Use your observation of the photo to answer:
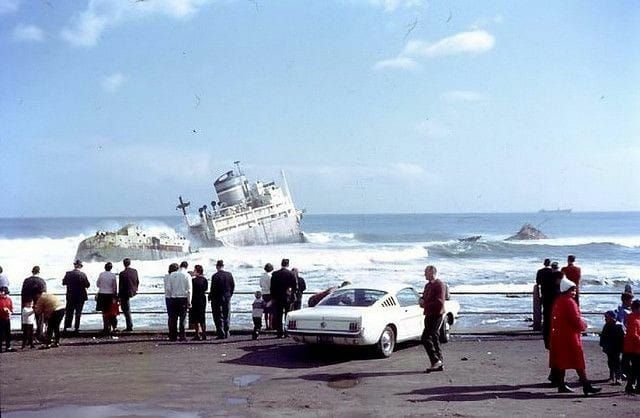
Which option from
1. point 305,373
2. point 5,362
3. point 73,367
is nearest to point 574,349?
Answer: point 305,373

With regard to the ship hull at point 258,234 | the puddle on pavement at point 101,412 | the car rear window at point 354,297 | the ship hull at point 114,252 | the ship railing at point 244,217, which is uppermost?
the ship railing at point 244,217

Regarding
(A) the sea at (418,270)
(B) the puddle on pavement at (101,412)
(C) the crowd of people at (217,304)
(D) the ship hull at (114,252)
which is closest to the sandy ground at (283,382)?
(B) the puddle on pavement at (101,412)

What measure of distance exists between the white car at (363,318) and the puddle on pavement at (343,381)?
3.79 ft

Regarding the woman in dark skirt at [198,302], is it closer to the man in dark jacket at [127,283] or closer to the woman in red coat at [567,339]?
the man in dark jacket at [127,283]

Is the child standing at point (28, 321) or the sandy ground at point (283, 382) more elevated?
the child standing at point (28, 321)

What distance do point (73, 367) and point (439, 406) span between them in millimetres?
6089

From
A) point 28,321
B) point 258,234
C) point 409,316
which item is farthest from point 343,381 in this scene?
point 258,234

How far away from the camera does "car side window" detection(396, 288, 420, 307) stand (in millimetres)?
12852

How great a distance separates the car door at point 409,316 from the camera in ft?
41.0

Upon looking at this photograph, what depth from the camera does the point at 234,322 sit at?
61.7 feet

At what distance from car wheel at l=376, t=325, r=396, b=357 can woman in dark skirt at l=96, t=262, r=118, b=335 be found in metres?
5.92

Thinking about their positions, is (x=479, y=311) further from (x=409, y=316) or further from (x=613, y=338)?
(x=613, y=338)

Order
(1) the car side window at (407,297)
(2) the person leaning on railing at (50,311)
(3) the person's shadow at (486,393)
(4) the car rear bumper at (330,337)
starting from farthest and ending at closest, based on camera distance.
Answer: (2) the person leaning on railing at (50,311), (1) the car side window at (407,297), (4) the car rear bumper at (330,337), (3) the person's shadow at (486,393)

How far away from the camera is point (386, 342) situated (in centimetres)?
1210
